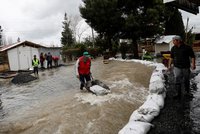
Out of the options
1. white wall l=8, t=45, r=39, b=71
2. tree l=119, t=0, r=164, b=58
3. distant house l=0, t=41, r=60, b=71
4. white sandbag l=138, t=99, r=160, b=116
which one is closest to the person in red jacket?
white sandbag l=138, t=99, r=160, b=116

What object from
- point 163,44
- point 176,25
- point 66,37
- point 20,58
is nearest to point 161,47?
point 163,44

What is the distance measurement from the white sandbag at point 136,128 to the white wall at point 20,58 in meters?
→ 22.1

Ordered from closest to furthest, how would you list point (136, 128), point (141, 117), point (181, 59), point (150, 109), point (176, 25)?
point (136, 128) < point (141, 117) < point (150, 109) < point (181, 59) < point (176, 25)

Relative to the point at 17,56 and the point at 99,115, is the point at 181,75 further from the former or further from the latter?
the point at 17,56

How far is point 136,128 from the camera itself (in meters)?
5.56

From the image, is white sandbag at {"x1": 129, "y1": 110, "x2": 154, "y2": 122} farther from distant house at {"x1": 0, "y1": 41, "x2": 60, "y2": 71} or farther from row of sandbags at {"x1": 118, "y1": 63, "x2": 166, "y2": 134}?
distant house at {"x1": 0, "y1": 41, "x2": 60, "y2": 71}

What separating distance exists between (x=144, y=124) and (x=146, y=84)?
212 inches

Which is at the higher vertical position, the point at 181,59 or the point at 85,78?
the point at 181,59

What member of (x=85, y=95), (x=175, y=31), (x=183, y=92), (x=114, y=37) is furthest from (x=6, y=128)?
(x=175, y=31)

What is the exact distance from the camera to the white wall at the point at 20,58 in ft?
85.0

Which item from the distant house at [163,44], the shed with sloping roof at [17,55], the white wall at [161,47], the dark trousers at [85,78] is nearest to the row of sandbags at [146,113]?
the dark trousers at [85,78]

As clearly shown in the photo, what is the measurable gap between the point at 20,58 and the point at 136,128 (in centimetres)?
2269

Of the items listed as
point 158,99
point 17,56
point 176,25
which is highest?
point 176,25

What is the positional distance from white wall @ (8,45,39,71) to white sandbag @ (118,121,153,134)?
2211 centimetres
